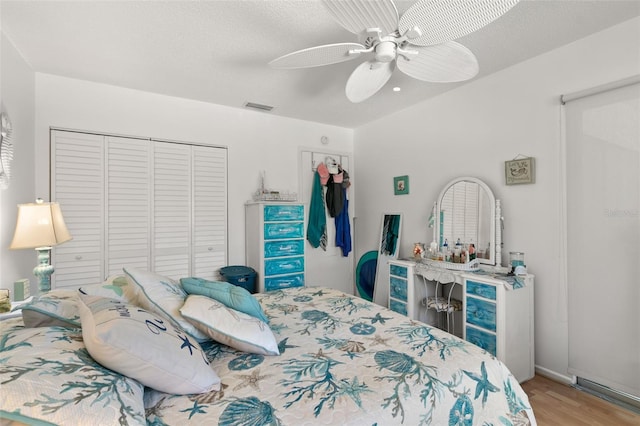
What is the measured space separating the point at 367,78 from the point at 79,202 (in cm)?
273

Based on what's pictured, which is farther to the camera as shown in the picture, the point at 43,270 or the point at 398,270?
the point at 398,270

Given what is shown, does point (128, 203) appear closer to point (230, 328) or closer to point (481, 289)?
point (230, 328)

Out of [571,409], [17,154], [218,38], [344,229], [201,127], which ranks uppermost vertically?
[218,38]

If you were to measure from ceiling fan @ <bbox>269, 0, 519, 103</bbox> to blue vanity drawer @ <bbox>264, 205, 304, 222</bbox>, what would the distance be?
169 centimetres

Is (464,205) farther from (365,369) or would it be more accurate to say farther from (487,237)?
(365,369)

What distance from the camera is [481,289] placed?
2.32m

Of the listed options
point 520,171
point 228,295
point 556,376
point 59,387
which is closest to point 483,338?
point 556,376

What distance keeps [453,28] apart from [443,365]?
4.75 ft

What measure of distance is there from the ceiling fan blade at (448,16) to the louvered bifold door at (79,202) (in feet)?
9.51

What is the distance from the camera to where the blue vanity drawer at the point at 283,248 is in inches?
131

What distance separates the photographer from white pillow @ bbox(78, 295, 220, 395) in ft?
2.90

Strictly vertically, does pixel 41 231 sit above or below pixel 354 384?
above

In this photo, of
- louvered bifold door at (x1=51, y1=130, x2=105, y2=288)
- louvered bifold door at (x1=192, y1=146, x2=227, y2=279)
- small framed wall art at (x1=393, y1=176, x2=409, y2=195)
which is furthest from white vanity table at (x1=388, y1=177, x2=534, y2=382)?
louvered bifold door at (x1=51, y1=130, x2=105, y2=288)

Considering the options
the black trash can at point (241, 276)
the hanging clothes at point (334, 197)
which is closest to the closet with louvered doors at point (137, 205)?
the black trash can at point (241, 276)
